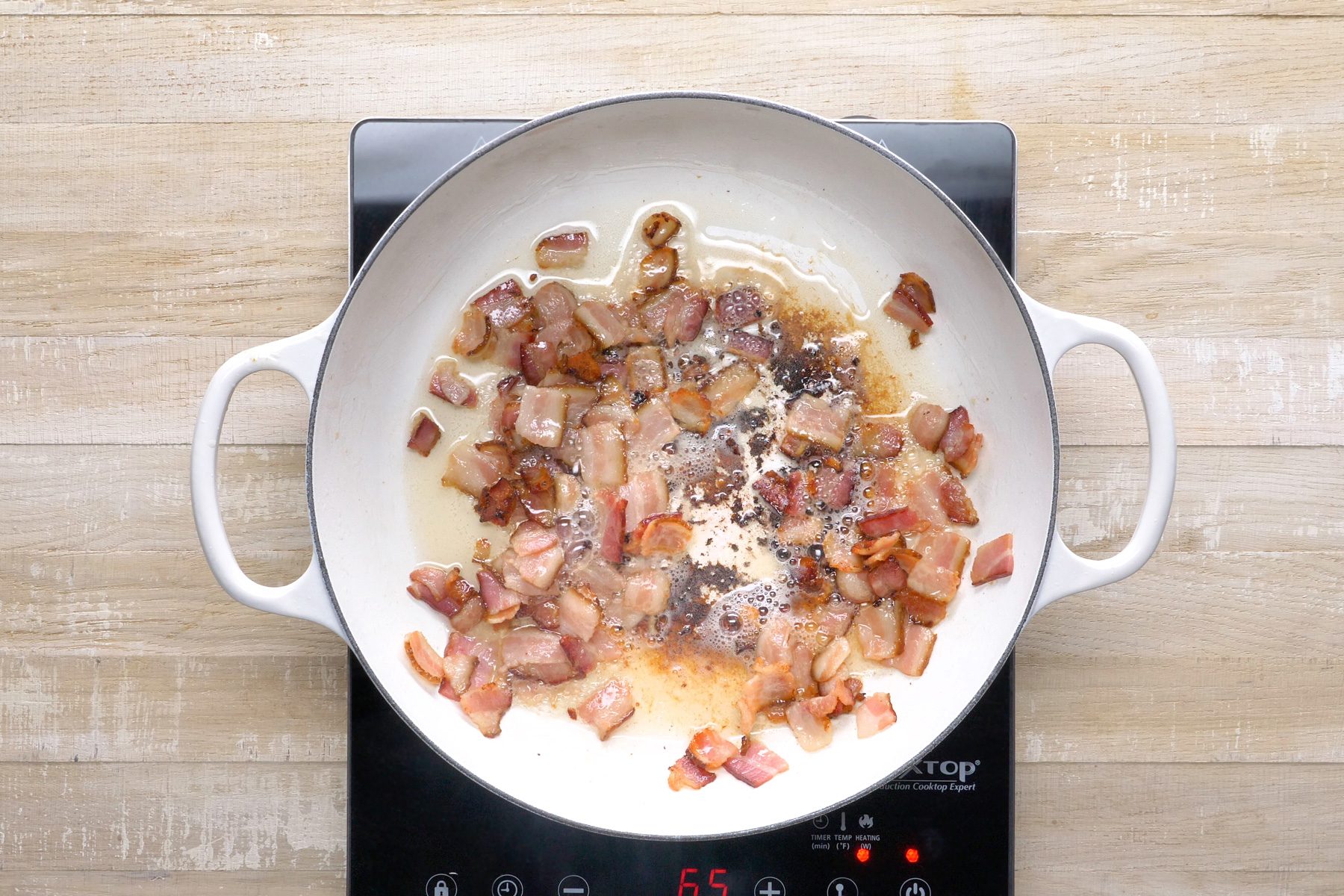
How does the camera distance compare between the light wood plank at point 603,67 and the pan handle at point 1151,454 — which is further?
the light wood plank at point 603,67

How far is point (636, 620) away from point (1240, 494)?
2.16ft

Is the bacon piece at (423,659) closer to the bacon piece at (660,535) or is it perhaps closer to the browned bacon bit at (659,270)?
the bacon piece at (660,535)

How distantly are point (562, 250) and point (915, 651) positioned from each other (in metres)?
0.57

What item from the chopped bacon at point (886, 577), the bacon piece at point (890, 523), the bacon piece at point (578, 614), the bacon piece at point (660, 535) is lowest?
the bacon piece at point (578, 614)

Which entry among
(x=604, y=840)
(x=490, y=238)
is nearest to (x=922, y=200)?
(x=490, y=238)

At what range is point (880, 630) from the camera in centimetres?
98

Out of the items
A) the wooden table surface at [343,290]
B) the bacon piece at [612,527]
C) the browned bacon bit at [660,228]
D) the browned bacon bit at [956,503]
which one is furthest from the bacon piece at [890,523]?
the browned bacon bit at [660,228]

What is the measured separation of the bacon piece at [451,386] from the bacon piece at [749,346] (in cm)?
28

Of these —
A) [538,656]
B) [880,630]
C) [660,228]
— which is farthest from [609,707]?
[660,228]

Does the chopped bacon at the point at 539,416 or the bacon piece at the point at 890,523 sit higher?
the chopped bacon at the point at 539,416

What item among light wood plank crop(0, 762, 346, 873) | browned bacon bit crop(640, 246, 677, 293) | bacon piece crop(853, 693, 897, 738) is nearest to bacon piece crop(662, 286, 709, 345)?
browned bacon bit crop(640, 246, 677, 293)

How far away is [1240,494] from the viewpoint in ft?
3.16

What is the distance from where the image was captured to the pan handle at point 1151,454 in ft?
2.65

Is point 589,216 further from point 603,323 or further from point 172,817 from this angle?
point 172,817
